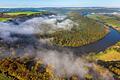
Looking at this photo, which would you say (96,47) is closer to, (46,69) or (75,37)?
(75,37)

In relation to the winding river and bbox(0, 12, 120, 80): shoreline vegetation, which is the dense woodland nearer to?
the winding river

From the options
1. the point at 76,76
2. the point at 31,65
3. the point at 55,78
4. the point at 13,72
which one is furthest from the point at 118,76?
the point at 13,72

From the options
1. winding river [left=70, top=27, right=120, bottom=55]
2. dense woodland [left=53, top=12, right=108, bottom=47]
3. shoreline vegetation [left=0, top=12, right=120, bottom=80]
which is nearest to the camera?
shoreline vegetation [left=0, top=12, right=120, bottom=80]

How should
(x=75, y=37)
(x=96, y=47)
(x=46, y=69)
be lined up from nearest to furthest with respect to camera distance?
(x=46, y=69)
(x=96, y=47)
(x=75, y=37)

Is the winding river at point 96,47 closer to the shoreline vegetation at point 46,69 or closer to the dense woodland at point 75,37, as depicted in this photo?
the dense woodland at point 75,37

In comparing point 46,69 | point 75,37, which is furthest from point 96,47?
point 46,69

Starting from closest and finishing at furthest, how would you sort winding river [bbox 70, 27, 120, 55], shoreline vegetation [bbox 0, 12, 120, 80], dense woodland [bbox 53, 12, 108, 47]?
shoreline vegetation [bbox 0, 12, 120, 80], winding river [bbox 70, 27, 120, 55], dense woodland [bbox 53, 12, 108, 47]

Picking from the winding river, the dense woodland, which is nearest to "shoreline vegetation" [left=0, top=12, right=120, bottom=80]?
the winding river

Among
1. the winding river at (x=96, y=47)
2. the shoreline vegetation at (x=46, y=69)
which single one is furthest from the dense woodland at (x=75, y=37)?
the shoreline vegetation at (x=46, y=69)

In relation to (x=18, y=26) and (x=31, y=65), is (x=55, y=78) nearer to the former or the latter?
(x=31, y=65)

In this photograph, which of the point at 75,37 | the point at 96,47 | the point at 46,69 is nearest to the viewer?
the point at 46,69

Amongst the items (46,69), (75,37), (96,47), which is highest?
(46,69)
